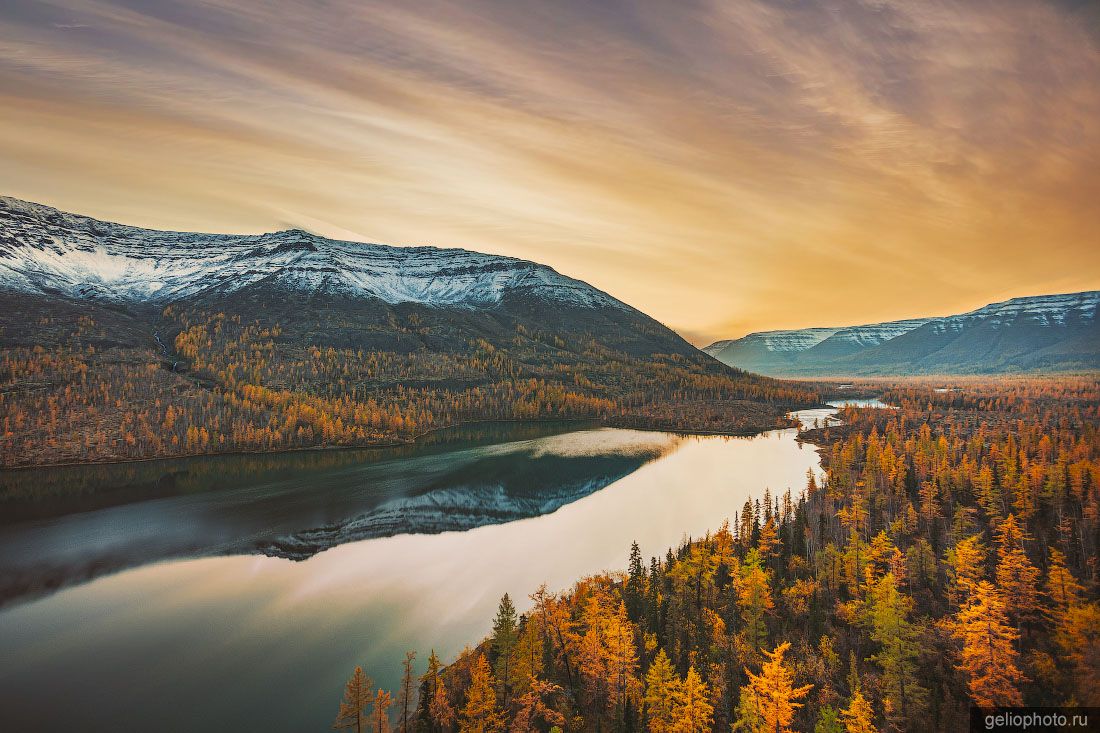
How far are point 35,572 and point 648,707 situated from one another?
77.7 metres

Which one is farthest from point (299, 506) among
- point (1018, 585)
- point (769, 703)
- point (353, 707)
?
point (1018, 585)

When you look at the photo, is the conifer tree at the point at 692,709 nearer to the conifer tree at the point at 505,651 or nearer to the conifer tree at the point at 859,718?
the conifer tree at the point at 859,718

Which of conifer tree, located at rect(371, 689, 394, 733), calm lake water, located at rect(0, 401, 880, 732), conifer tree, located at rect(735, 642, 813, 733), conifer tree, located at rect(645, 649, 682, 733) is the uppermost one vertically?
conifer tree, located at rect(735, 642, 813, 733)

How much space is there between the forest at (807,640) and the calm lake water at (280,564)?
9.08m

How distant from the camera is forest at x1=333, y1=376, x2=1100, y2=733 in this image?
110 ft

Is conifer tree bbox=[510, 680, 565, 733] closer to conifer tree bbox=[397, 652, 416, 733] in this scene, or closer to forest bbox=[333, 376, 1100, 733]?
forest bbox=[333, 376, 1100, 733]

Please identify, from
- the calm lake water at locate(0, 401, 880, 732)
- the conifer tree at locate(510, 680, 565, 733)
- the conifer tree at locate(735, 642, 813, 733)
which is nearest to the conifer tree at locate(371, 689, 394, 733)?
the calm lake water at locate(0, 401, 880, 732)

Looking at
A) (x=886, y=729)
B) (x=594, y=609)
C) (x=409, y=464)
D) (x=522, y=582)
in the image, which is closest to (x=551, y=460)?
(x=409, y=464)

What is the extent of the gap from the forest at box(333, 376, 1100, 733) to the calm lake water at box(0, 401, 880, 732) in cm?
908

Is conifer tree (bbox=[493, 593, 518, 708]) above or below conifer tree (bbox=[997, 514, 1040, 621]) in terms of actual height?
below

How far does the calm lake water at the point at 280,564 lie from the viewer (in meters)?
40.9

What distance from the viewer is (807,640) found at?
140 feet

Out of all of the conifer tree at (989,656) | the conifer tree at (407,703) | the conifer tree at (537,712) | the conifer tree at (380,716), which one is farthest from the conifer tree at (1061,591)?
the conifer tree at (380,716)

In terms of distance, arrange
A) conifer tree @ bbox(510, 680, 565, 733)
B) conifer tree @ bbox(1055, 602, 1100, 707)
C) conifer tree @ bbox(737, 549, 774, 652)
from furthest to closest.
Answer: conifer tree @ bbox(737, 549, 774, 652) < conifer tree @ bbox(510, 680, 565, 733) < conifer tree @ bbox(1055, 602, 1100, 707)
